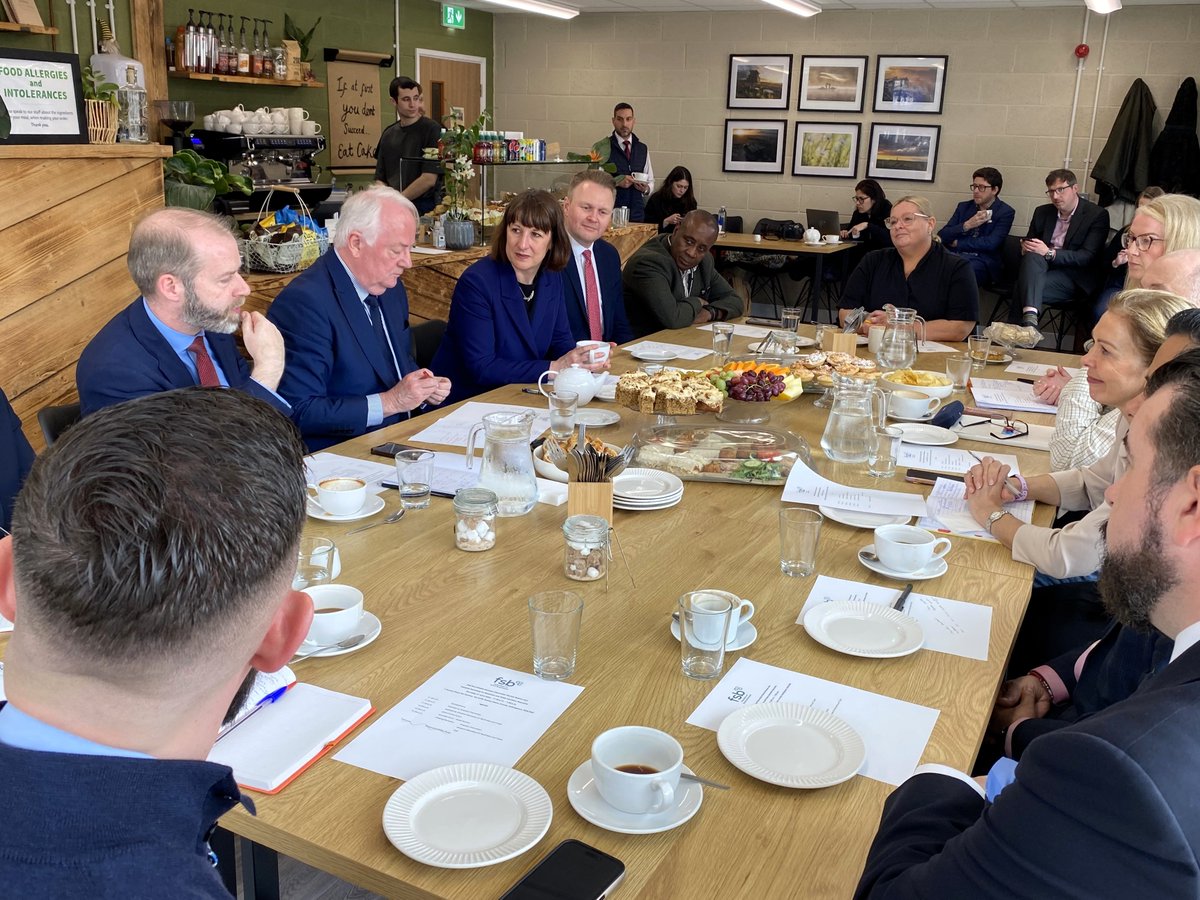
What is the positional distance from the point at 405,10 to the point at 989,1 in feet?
16.2

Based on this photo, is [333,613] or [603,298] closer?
[333,613]

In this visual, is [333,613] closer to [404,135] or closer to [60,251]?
[60,251]

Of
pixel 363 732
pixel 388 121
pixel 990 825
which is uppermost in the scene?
pixel 388 121

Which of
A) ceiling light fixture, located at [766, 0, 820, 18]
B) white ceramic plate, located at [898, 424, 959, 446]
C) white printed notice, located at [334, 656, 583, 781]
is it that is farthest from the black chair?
ceiling light fixture, located at [766, 0, 820, 18]

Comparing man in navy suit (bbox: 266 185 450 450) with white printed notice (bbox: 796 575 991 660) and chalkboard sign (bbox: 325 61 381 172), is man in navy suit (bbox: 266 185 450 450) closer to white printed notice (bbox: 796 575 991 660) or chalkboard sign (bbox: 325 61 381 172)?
white printed notice (bbox: 796 575 991 660)

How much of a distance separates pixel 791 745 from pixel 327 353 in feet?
7.01

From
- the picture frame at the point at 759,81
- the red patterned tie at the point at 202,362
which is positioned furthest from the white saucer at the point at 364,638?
the picture frame at the point at 759,81

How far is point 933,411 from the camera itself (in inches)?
117

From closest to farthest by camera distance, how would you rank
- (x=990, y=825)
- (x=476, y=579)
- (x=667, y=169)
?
(x=990, y=825) < (x=476, y=579) < (x=667, y=169)

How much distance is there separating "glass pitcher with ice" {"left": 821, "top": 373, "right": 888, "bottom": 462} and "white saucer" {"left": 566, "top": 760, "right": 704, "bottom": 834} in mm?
1429

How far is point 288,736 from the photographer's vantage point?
130 cm

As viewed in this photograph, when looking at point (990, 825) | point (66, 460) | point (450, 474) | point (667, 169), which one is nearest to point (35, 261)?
point (450, 474)

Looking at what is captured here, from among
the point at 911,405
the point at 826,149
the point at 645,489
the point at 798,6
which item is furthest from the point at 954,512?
the point at 826,149

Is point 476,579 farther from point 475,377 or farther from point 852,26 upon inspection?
point 852,26
